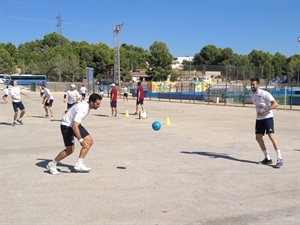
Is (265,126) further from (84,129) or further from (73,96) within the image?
(73,96)

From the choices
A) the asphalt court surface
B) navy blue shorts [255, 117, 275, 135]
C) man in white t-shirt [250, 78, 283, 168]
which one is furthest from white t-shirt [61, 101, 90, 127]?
navy blue shorts [255, 117, 275, 135]

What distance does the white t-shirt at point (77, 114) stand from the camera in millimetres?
6598

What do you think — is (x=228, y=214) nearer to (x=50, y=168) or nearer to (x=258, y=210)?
(x=258, y=210)

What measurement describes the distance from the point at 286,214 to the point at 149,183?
227 centimetres

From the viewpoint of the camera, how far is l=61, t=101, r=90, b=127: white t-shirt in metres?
6.60

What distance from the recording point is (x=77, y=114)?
6.60 metres

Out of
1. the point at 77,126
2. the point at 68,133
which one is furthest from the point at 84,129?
the point at 77,126

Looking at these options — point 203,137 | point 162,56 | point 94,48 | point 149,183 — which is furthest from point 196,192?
point 94,48

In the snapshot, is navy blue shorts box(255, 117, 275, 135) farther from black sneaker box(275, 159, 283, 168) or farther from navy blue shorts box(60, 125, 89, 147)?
navy blue shorts box(60, 125, 89, 147)

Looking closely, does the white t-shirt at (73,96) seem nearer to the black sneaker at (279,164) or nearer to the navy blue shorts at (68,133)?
the navy blue shorts at (68,133)

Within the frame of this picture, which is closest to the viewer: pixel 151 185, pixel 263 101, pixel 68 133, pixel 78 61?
pixel 151 185

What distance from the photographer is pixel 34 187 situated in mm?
6148

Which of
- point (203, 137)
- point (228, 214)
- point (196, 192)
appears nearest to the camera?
point (228, 214)

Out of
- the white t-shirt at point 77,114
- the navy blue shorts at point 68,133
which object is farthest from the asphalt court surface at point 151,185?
the white t-shirt at point 77,114
